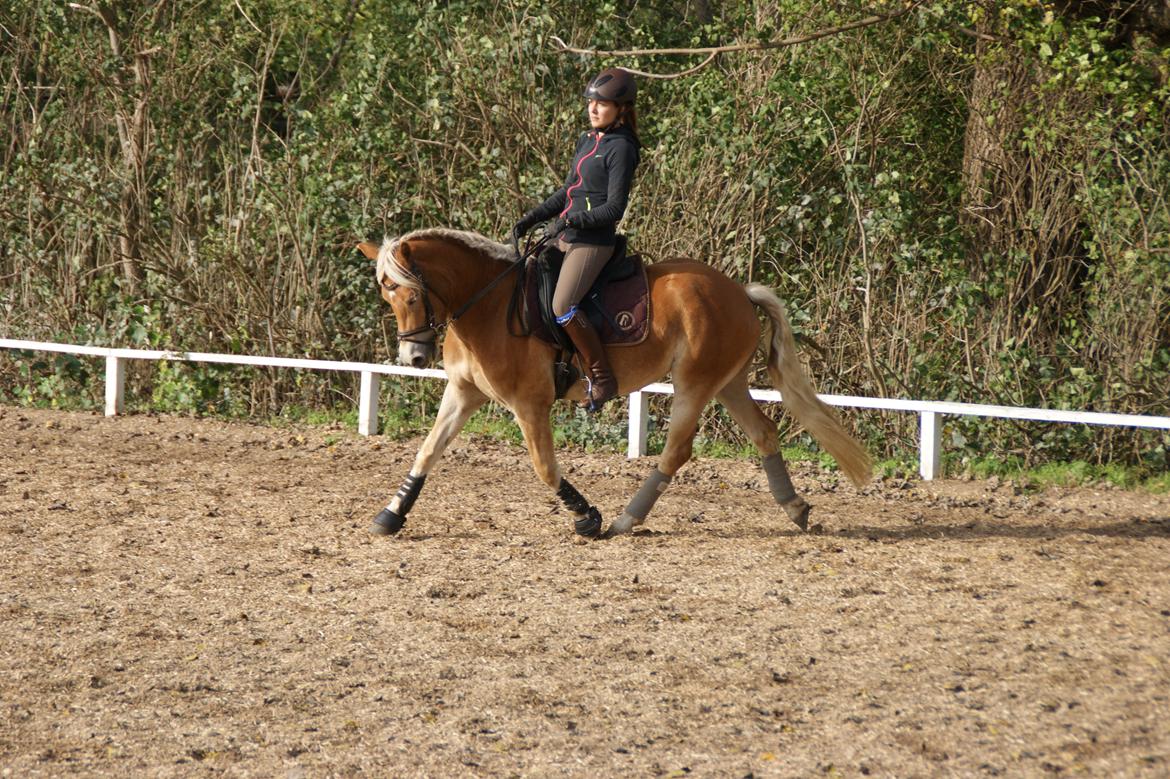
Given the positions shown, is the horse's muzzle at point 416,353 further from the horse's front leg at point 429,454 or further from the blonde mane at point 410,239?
the horse's front leg at point 429,454

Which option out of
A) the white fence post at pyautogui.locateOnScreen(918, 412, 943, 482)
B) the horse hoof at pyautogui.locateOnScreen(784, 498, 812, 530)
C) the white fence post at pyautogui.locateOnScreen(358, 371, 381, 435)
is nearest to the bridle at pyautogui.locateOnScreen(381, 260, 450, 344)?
the horse hoof at pyautogui.locateOnScreen(784, 498, 812, 530)

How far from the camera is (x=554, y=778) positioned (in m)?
4.45

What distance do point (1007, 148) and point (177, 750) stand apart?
8897mm

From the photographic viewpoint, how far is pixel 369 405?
12.9m

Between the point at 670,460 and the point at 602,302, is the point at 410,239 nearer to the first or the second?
the point at 602,302

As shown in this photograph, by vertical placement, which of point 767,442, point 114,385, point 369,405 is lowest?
point 767,442

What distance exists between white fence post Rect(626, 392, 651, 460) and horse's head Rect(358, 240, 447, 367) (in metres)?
4.24

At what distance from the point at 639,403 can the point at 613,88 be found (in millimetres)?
4354

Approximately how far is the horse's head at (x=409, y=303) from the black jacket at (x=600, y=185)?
3.02 feet

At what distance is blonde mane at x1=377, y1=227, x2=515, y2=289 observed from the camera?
7.52 meters

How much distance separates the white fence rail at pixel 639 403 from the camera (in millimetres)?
9969

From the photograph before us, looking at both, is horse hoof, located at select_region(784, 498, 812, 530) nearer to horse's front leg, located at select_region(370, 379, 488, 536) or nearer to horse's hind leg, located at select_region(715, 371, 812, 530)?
horse's hind leg, located at select_region(715, 371, 812, 530)

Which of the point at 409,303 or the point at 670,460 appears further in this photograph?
the point at 670,460

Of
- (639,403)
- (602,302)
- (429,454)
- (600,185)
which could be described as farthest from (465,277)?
(639,403)
